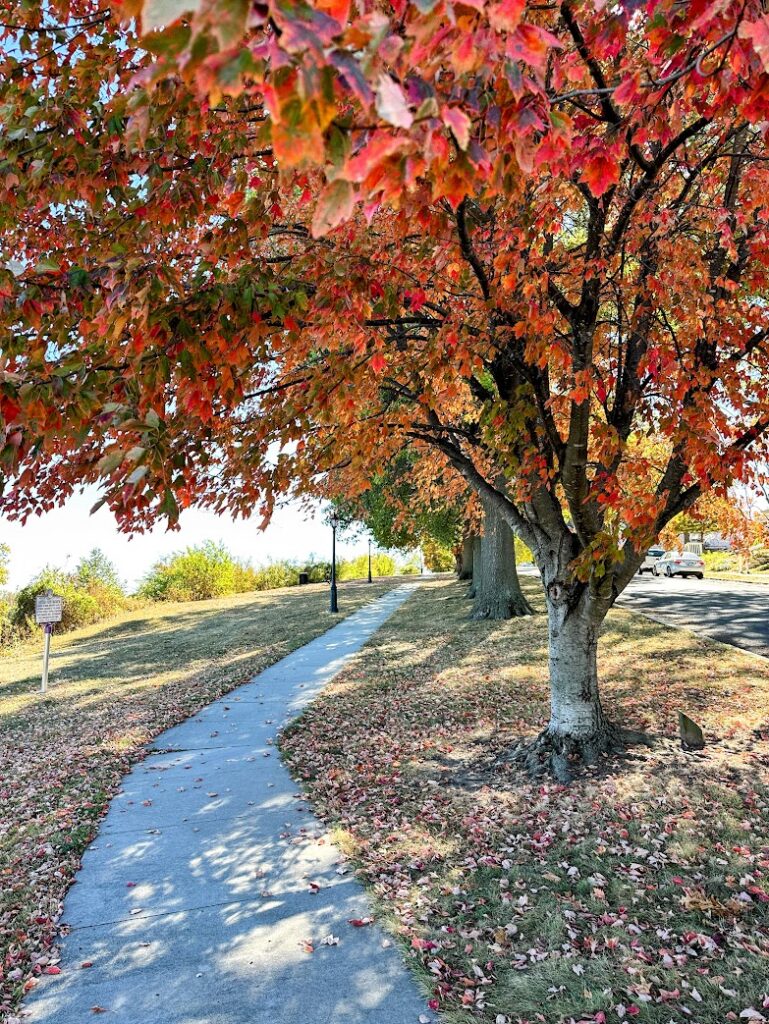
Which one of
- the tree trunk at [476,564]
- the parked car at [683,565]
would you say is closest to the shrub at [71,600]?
the tree trunk at [476,564]

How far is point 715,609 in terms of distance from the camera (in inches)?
708

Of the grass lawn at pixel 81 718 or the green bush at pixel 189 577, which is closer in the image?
the grass lawn at pixel 81 718

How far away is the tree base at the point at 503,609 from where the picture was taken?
55.1 feet

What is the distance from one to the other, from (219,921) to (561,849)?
2.45 meters

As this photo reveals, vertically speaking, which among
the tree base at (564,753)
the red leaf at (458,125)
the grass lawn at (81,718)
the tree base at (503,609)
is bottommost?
the grass lawn at (81,718)

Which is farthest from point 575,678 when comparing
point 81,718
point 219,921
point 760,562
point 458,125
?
point 760,562

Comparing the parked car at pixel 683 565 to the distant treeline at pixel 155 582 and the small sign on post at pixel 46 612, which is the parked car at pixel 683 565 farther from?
the small sign on post at pixel 46 612

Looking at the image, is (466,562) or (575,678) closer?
(575,678)

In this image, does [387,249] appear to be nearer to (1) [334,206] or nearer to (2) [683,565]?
(1) [334,206]

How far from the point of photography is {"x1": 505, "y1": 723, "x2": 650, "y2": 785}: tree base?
6426 mm

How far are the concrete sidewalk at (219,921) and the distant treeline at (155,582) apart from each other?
73.1 feet

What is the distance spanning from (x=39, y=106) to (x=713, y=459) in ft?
17.0

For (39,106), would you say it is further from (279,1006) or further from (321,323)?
(279,1006)

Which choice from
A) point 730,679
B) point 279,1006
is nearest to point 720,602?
point 730,679
